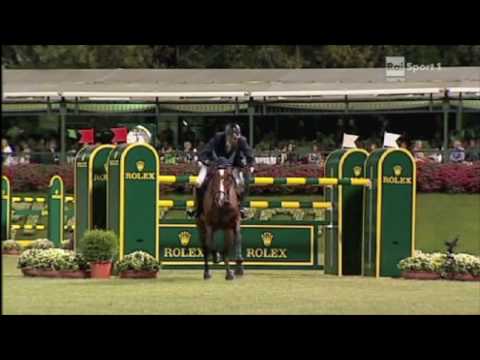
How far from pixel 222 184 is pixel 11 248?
1170cm

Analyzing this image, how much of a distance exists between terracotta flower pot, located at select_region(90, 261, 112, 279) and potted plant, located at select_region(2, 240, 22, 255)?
31.8 ft

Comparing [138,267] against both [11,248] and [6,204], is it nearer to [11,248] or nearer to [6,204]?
[11,248]

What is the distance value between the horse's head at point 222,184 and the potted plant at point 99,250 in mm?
1744

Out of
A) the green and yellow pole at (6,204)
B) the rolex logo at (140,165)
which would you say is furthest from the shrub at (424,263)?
the green and yellow pole at (6,204)

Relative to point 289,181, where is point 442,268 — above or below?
below

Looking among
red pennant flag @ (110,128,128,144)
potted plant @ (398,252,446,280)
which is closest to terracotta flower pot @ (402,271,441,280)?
potted plant @ (398,252,446,280)

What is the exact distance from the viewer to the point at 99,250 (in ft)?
61.3

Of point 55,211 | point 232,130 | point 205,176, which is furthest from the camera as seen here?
point 55,211

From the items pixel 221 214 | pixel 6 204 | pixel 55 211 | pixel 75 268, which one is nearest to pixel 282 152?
pixel 6 204

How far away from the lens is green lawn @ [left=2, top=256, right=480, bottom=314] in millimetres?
13445

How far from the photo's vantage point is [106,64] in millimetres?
46469

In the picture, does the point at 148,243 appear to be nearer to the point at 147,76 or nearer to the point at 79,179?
the point at 79,179

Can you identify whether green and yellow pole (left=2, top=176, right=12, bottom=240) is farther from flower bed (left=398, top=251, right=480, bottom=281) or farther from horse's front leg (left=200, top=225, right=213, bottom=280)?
flower bed (left=398, top=251, right=480, bottom=281)

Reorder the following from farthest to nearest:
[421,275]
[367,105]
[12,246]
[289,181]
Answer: [367,105], [12,246], [289,181], [421,275]
